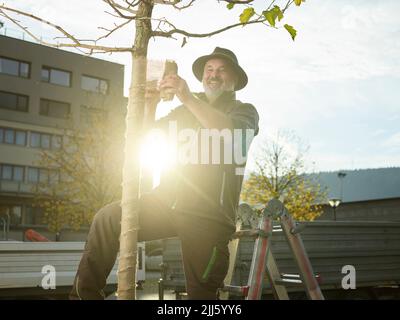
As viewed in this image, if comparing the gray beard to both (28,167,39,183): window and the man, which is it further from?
(28,167,39,183): window

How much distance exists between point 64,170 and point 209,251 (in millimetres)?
24330

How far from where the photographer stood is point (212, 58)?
3.38 metres

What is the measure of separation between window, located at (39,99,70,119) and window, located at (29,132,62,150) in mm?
1723

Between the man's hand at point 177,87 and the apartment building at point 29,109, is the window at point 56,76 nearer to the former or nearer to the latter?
the apartment building at point 29,109

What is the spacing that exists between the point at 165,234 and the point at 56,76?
40781mm

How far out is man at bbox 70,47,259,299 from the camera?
275 cm

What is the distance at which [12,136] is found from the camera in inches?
1561

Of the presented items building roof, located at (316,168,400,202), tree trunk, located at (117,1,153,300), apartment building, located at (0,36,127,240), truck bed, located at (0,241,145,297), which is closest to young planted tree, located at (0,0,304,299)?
tree trunk, located at (117,1,153,300)

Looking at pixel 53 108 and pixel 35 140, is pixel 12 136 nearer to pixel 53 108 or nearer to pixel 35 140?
pixel 35 140

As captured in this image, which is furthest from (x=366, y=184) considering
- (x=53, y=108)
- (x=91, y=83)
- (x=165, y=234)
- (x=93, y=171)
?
(x=165, y=234)

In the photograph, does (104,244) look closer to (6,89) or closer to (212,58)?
(212,58)

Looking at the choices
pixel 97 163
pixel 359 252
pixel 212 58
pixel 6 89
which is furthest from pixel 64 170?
pixel 212 58
